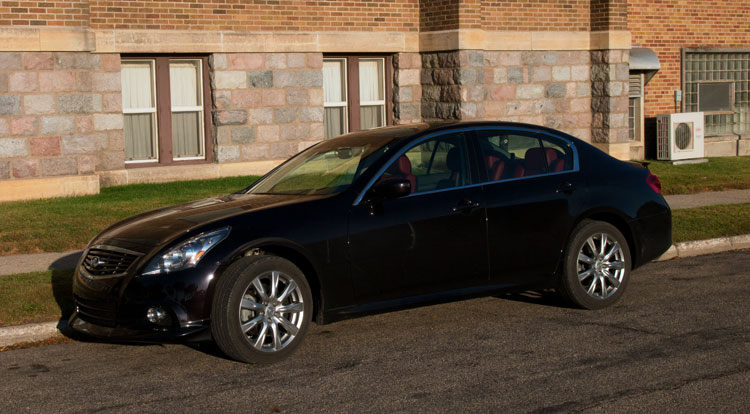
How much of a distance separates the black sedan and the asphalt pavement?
0.28 m

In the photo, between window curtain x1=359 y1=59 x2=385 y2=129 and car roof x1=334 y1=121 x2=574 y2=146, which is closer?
car roof x1=334 y1=121 x2=574 y2=146

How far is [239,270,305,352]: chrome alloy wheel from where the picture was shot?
6.28 m

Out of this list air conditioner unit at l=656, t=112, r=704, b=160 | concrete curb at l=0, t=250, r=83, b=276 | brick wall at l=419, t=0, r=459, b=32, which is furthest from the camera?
air conditioner unit at l=656, t=112, r=704, b=160

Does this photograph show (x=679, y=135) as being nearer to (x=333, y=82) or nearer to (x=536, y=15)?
(x=536, y=15)

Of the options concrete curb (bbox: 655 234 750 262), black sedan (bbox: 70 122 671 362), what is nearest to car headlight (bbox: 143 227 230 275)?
black sedan (bbox: 70 122 671 362)

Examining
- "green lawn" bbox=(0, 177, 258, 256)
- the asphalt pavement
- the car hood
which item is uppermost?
the car hood

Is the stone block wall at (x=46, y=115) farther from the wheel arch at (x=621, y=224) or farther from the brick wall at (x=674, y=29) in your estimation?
the brick wall at (x=674, y=29)

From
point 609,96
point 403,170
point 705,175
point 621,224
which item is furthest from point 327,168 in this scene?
point 609,96

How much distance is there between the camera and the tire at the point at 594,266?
763cm

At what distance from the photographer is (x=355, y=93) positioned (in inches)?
712

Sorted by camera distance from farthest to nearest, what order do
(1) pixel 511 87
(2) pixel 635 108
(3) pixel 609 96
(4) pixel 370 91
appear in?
(2) pixel 635 108 → (3) pixel 609 96 → (1) pixel 511 87 → (4) pixel 370 91

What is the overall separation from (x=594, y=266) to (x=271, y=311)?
285cm

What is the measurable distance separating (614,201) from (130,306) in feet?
13.0

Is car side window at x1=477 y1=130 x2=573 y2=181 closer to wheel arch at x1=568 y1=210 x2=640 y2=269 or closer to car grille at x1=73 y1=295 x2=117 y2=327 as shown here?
wheel arch at x1=568 y1=210 x2=640 y2=269
